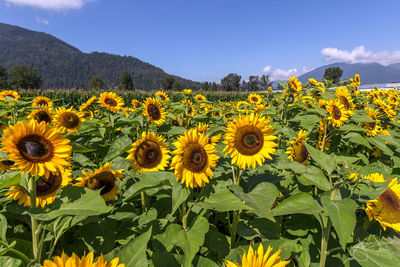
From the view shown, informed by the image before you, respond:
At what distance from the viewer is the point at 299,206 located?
1524 mm

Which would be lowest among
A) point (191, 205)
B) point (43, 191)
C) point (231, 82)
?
point (191, 205)

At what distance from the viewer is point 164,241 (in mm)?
1902

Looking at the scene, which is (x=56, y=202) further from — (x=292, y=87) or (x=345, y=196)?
(x=292, y=87)

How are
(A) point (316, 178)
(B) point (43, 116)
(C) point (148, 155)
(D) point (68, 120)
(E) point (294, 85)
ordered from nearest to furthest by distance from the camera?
(A) point (316, 178) < (C) point (148, 155) < (B) point (43, 116) < (D) point (68, 120) < (E) point (294, 85)

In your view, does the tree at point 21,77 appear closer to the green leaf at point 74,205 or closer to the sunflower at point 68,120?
the sunflower at point 68,120

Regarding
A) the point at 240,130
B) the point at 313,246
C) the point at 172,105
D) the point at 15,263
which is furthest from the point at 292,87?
the point at 15,263

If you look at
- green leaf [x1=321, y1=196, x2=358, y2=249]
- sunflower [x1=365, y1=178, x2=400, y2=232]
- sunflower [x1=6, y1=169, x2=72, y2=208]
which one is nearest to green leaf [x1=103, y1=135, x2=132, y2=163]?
sunflower [x1=6, y1=169, x2=72, y2=208]

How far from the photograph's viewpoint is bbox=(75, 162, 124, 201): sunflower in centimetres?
223

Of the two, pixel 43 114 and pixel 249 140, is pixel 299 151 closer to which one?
pixel 249 140

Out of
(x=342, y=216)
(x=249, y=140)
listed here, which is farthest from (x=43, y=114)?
(x=342, y=216)

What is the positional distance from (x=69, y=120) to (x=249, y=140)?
276 centimetres

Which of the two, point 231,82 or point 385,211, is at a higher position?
point 231,82

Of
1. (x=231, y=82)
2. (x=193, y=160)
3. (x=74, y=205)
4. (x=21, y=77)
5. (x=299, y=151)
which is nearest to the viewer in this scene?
(x=74, y=205)

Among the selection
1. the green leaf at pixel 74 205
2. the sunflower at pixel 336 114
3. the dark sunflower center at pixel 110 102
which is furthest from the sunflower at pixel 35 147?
the dark sunflower center at pixel 110 102
